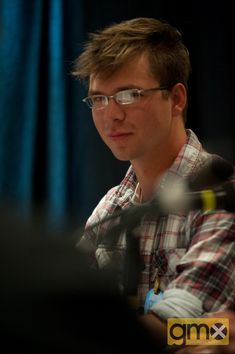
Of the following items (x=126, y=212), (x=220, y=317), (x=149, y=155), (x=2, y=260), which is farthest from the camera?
(x=149, y=155)

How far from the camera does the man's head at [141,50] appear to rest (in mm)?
785

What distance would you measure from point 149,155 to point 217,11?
0.42 meters

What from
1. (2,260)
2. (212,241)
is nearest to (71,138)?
(212,241)

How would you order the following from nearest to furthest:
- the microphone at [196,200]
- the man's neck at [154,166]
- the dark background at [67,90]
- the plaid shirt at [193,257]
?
the microphone at [196,200] < the plaid shirt at [193,257] < the man's neck at [154,166] < the dark background at [67,90]

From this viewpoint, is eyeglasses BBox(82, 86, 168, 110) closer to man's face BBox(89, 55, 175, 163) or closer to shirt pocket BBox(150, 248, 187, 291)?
man's face BBox(89, 55, 175, 163)

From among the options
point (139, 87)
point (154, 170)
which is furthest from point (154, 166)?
point (139, 87)

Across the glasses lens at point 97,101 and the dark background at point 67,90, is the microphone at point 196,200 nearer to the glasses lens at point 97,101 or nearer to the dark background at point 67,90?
the glasses lens at point 97,101

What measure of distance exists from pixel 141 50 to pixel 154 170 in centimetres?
22

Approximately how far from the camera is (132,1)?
1.03m

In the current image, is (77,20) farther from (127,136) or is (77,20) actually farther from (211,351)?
(211,351)

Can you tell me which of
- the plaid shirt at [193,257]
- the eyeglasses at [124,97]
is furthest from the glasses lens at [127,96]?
the plaid shirt at [193,257]

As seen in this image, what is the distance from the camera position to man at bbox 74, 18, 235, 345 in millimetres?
480

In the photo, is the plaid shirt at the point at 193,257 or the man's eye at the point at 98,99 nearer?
the plaid shirt at the point at 193,257

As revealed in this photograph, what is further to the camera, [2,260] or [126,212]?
[126,212]
